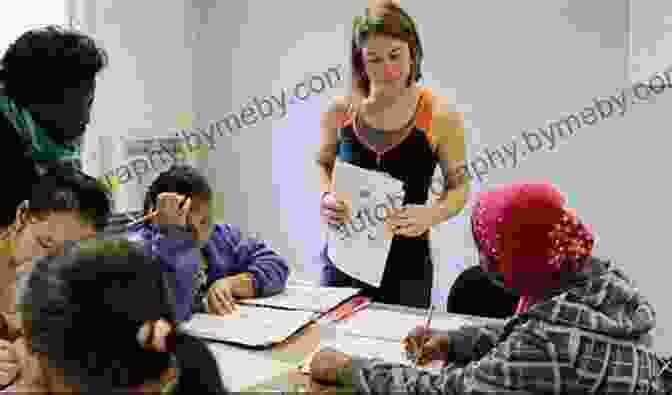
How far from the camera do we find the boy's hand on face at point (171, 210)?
58.1 inches

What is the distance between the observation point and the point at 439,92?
9.82 ft

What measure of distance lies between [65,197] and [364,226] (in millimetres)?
962

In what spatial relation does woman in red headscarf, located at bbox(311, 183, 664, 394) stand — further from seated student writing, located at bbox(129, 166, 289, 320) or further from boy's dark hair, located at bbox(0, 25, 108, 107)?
boy's dark hair, located at bbox(0, 25, 108, 107)

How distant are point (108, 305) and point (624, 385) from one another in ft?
2.41

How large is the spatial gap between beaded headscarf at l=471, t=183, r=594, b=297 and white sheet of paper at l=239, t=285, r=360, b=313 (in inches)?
26.7

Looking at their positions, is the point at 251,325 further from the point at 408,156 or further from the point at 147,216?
the point at 408,156

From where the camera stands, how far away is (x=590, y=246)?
111 centimetres

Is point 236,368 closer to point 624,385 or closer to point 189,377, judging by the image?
point 189,377

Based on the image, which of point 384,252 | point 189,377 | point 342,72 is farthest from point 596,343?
point 342,72

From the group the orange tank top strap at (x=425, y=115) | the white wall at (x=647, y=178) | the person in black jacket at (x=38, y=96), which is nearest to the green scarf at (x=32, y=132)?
the person in black jacket at (x=38, y=96)

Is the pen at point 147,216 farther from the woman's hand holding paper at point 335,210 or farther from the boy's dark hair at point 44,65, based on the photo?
the woman's hand holding paper at point 335,210

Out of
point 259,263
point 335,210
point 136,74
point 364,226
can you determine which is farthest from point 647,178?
point 136,74

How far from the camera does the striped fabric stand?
1004mm

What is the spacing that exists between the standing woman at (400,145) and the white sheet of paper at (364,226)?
27mm
